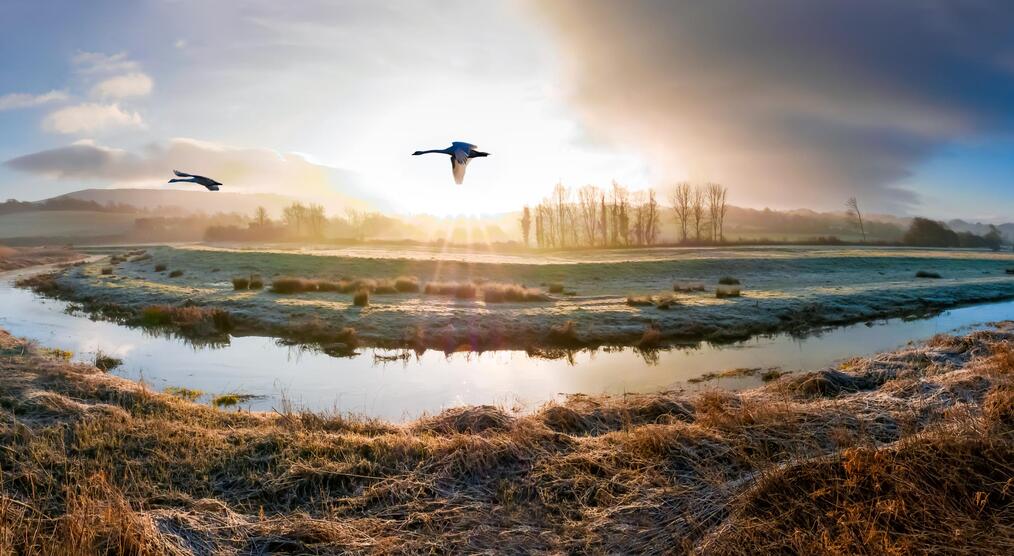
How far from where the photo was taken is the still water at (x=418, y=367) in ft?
50.4

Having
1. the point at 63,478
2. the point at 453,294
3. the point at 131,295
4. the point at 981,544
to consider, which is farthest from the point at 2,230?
the point at 981,544

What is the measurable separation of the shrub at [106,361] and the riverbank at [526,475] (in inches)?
222

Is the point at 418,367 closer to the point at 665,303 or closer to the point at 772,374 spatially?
the point at 772,374

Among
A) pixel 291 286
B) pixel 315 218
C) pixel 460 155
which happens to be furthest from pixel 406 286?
pixel 315 218

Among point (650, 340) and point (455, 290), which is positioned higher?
point (455, 290)

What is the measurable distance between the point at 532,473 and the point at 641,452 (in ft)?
5.54

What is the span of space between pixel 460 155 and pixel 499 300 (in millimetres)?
21796

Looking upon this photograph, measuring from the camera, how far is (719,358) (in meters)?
20.2

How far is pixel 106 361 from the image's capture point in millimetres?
18109

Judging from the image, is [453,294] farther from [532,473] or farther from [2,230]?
[2,230]

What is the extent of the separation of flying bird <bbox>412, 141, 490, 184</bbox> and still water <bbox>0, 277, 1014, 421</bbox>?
6.45 metres

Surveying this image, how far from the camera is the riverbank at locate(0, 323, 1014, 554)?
558cm

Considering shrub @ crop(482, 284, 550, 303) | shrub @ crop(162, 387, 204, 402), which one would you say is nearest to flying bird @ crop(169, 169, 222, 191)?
shrub @ crop(162, 387, 204, 402)

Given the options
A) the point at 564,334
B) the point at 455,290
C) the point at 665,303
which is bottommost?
the point at 564,334
